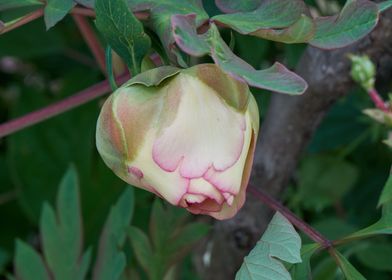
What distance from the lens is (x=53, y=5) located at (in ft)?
1.48

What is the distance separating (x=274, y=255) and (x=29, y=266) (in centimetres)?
33

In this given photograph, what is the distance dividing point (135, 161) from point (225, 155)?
4 centimetres

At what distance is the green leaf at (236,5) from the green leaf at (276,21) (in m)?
0.01

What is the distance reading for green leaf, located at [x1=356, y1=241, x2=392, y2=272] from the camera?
78 cm

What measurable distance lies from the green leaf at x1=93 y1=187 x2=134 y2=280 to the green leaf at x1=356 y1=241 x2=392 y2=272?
270 millimetres

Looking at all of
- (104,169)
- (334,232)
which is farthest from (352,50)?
(104,169)

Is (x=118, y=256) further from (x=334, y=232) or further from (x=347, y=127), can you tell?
(x=347, y=127)

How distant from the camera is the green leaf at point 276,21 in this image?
0.40m

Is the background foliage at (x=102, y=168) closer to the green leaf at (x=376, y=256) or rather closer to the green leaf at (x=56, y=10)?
the green leaf at (x=376, y=256)

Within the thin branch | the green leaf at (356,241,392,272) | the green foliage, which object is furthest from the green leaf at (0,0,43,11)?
the green leaf at (356,241,392,272)

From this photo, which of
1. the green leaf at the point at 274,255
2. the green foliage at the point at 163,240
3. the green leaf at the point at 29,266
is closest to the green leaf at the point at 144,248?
the green foliage at the point at 163,240

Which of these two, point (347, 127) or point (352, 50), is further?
point (347, 127)

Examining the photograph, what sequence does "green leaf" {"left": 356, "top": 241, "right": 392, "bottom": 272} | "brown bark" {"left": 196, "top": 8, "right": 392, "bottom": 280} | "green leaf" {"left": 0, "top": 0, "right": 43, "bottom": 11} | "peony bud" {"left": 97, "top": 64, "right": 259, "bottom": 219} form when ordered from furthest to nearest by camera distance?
"green leaf" {"left": 356, "top": 241, "right": 392, "bottom": 272}, "brown bark" {"left": 196, "top": 8, "right": 392, "bottom": 280}, "green leaf" {"left": 0, "top": 0, "right": 43, "bottom": 11}, "peony bud" {"left": 97, "top": 64, "right": 259, "bottom": 219}

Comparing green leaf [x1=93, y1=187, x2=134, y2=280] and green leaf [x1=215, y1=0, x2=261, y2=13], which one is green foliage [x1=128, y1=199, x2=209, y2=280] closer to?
green leaf [x1=93, y1=187, x2=134, y2=280]
